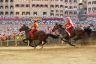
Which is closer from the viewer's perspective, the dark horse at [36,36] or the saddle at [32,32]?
the saddle at [32,32]

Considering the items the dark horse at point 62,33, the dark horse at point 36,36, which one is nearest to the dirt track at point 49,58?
→ the dark horse at point 36,36

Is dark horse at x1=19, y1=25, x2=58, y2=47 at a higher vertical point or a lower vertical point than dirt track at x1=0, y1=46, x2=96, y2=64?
higher

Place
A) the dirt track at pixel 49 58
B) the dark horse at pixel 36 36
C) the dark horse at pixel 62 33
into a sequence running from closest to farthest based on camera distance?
the dirt track at pixel 49 58, the dark horse at pixel 36 36, the dark horse at pixel 62 33

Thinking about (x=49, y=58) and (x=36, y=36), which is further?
(x=36, y=36)

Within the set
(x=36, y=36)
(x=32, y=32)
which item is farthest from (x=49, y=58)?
(x=36, y=36)

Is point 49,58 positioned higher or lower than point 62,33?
lower

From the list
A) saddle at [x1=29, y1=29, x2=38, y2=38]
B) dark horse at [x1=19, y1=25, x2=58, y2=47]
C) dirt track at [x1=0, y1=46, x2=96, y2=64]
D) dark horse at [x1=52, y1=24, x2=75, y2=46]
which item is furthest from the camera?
dark horse at [x1=52, y1=24, x2=75, y2=46]

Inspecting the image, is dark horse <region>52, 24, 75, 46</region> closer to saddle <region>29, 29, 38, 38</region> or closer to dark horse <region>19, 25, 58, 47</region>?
dark horse <region>19, 25, 58, 47</region>

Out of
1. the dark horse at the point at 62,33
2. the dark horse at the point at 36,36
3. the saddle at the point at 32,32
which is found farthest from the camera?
the dark horse at the point at 62,33

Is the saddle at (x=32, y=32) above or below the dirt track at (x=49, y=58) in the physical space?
above

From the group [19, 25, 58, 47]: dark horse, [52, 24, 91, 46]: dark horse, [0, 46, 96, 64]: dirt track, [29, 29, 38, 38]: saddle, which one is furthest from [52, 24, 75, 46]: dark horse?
[0, 46, 96, 64]: dirt track

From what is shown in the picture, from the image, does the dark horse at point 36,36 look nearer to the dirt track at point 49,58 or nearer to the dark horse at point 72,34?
the dark horse at point 72,34

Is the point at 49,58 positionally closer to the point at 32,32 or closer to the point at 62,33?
the point at 32,32

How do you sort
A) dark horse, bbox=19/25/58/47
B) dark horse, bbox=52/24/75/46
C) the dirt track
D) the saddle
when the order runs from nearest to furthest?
the dirt track, the saddle, dark horse, bbox=19/25/58/47, dark horse, bbox=52/24/75/46
